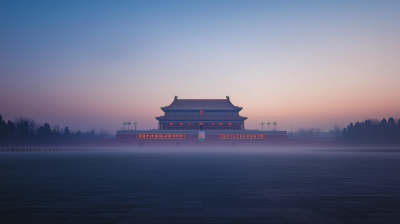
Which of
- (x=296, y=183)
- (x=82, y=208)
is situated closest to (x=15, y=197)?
(x=82, y=208)

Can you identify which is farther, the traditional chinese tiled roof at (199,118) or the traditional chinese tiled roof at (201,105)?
the traditional chinese tiled roof at (201,105)

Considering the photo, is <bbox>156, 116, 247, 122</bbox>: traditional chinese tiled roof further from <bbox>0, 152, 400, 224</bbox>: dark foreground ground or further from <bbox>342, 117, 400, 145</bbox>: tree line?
<bbox>0, 152, 400, 224</bbox>: dark foreground ground

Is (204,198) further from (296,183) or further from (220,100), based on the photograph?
(220,100)

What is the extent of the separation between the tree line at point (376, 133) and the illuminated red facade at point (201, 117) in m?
29.4

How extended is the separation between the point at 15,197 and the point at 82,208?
291 centimetres

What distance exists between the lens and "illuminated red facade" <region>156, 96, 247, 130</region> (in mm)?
73062

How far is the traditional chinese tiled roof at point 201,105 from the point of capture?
251 feet

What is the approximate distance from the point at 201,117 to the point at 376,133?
4433cm

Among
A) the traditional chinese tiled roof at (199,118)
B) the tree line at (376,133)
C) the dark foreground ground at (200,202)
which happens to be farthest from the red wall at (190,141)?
the dark foreground ground at (200,202)

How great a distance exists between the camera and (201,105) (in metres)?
78.1

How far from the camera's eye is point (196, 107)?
7750 centimetres

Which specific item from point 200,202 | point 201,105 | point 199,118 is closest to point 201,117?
point 199,118

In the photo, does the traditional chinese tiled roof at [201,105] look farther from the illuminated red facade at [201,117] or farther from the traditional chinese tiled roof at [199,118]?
the traditional chinese tiled roof at [199,118]

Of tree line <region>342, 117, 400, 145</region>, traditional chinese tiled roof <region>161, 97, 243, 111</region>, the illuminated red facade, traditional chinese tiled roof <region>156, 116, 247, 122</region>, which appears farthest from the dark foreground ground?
tree line <region>342, 117, 400, 145</region>
